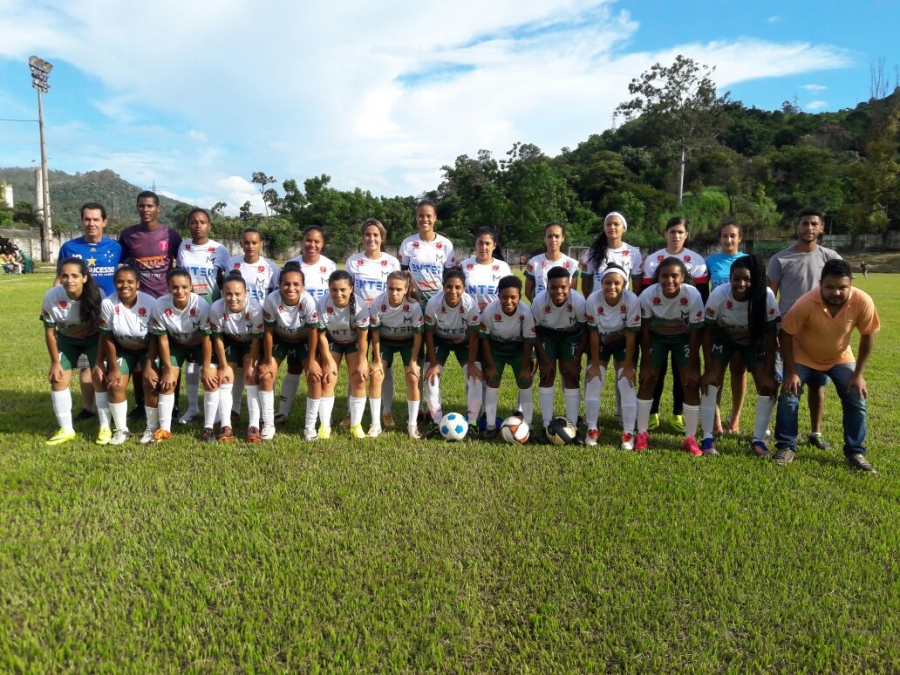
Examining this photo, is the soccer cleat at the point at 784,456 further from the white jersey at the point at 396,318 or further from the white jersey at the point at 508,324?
the white jersey at the point at 396,318

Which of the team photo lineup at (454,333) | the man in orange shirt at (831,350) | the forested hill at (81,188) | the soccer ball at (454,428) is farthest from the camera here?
the forested hill at (81,188)

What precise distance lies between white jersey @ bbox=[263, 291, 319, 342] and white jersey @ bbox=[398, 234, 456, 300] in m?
1.11

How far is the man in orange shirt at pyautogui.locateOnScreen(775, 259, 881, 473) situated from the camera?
170 inches

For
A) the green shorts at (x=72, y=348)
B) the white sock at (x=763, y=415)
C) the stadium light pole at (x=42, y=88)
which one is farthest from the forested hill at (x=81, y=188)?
the white sock at (x=763, y=415)

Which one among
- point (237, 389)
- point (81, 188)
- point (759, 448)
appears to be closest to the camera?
point (759, 448)

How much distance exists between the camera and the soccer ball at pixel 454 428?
488cm

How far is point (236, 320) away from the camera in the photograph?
4.96 meters

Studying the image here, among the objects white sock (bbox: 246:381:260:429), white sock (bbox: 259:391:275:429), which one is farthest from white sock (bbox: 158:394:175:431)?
white sock (bbox: 259:391:275:429)

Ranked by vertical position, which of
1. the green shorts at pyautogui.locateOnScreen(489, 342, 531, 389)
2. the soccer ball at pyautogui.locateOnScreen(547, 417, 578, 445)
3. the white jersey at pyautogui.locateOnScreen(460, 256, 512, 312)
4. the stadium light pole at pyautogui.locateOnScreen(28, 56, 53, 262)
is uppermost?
the stadium light pole at pyautogui.locateOnScreen(28, 56, 53, 262)

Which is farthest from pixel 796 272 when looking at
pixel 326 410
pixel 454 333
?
pixel 326 410

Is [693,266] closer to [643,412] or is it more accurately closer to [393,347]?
[643,412]

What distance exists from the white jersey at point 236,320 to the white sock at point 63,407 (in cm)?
132

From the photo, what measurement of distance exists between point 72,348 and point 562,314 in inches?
176

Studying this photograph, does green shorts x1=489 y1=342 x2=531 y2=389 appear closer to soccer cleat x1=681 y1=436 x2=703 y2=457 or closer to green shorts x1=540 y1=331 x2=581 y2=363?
green shorts x1=540 y1=331 x2=581 y2=363
